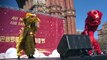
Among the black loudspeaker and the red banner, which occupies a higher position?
the black loudspeaker

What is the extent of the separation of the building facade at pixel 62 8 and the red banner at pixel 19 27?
587cm

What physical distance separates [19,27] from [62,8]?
483 inches

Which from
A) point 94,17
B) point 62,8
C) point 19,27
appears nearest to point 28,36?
point 94,17

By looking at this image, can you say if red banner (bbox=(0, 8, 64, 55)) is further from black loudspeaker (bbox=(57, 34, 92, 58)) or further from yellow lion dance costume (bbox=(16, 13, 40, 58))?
black loudspeaker (bbox=(57, 34, 92, 58))

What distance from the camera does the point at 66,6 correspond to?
3234cm

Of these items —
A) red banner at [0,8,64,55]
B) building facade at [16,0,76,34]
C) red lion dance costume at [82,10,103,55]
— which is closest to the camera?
red lion dance costume at [82,10,103,55]

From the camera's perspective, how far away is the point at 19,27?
2089 centimetres

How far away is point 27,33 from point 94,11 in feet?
8.61

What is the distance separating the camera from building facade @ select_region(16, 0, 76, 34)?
29578 mm

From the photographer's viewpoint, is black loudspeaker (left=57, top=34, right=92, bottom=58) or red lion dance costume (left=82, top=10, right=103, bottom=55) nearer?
black loudspeaker (left=57, top=34, right=92, bottom=58)

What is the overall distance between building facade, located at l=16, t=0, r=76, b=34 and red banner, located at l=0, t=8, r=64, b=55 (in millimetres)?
5866

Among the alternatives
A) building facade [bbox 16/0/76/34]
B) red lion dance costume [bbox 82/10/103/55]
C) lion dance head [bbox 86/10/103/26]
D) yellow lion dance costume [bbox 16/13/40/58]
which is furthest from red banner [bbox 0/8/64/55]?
yellow lion dance costume [bbox 16/13/40/58]

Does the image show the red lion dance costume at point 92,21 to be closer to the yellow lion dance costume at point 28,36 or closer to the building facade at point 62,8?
the yellow lion dance costume at point 28,36

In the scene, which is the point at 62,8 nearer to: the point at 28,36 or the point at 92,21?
the point at 92,21
